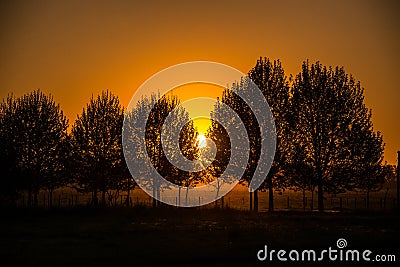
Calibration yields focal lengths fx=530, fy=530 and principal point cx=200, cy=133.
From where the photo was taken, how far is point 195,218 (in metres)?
45.2

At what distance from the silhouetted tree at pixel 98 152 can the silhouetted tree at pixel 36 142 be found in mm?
2333

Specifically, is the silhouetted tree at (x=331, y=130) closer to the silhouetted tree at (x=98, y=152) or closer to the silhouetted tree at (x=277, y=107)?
the silhouetted tree at (x=277, y=107)

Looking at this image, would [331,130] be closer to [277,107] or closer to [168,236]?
[277,107]

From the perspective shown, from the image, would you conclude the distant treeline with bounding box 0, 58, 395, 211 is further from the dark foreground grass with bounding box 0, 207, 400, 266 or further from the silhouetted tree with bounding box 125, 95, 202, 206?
the dark foreground grass with bounding box 0, 207, 400, 266

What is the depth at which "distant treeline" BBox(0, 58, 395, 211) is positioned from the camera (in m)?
53.5

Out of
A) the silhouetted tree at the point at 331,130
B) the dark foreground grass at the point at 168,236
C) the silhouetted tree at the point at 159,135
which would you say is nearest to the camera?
the dark foreground grass at the point at 168,236

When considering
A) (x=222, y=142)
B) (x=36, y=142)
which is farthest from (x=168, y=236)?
(x=36, y=142)

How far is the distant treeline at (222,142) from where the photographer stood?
53.5 m

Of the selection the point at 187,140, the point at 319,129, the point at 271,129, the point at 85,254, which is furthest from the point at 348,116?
the point at 85,254

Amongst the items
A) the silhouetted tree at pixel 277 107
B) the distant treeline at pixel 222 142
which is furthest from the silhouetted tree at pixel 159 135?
the silhouetted tree at pixel 277 107

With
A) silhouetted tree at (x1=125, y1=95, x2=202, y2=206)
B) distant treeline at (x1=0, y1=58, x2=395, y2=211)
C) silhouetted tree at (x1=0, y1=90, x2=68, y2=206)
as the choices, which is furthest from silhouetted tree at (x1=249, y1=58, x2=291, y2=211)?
silhouetted tree at (x1=0, y1=90, x2=68, y2=206)

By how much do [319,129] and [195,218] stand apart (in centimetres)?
1762

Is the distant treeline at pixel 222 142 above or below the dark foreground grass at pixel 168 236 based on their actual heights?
above

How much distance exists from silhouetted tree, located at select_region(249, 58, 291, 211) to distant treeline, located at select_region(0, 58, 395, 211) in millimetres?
102
